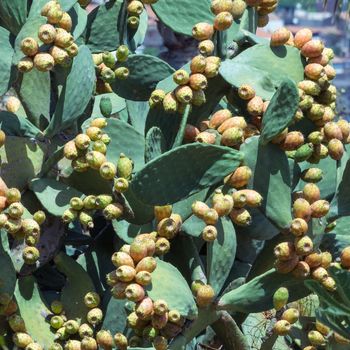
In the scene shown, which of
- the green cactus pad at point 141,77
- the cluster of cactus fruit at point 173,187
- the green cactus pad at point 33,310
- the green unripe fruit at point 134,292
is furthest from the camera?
the green cactus pad at point 141,77

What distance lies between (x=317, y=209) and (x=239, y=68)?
335mm

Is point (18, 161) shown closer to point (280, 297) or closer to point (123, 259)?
point (123, 259)

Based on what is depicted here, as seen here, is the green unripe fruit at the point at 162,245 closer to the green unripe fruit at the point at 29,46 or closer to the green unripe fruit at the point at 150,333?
the green unripe fruit at the point at 150,333

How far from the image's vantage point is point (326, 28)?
151 feet

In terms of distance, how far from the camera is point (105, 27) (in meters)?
2.08

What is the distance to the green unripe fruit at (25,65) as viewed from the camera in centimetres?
177

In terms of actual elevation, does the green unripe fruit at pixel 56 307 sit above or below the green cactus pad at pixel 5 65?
below

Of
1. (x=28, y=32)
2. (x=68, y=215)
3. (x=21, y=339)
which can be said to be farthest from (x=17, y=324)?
(x=28, y=32)

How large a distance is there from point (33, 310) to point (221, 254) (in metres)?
0.40

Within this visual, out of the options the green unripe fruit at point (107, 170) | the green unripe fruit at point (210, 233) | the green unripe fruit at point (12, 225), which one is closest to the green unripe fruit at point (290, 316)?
the green unripe fruit at point (210, 233)

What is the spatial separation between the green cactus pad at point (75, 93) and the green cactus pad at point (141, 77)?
12 cm

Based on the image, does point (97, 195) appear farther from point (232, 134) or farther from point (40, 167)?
point (232, 134)

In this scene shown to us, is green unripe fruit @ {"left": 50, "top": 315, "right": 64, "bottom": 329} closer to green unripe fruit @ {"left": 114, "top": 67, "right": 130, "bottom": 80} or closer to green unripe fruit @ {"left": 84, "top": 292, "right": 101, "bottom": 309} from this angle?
green unripe fruit @ {"left": 84, "top": 292, "right": 101, "bottom": 309}

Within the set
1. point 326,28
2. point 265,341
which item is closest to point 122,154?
point 265,341
